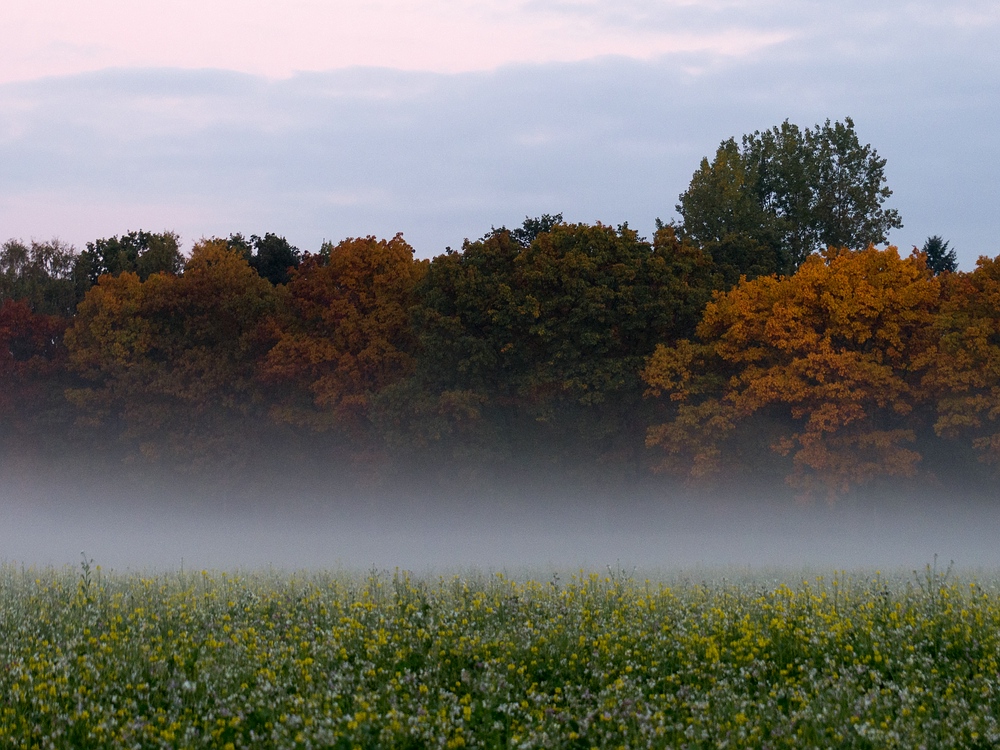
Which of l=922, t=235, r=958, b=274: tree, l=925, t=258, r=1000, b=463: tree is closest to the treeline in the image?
l=925, t=258, r=1000, b=463: tree

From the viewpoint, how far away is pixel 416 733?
37.1 ft

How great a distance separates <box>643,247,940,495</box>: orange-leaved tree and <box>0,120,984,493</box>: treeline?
105mm

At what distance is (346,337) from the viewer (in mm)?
60812

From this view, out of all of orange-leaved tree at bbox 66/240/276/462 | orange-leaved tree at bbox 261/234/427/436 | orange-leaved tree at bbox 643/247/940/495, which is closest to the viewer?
orange-leaved tree at bbox 643/247/940/495

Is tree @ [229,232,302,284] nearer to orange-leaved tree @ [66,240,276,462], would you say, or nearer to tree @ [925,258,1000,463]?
orange-leaved tree @ [66,240,276,462]

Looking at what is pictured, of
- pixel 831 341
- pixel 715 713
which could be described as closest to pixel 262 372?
pixel 831 341

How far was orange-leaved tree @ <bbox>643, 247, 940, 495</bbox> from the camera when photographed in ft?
159

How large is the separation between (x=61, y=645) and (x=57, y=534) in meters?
55.4

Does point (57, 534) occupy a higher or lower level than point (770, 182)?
lower

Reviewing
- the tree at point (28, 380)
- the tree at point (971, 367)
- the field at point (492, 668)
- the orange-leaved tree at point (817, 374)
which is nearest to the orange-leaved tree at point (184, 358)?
the tree at point (28, 380)

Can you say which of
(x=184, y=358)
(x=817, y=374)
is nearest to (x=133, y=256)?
(x=184, y=358)

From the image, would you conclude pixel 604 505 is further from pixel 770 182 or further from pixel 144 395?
pixel 770 182

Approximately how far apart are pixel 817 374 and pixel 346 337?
23605mm

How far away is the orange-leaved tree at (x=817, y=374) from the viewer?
159 feet
